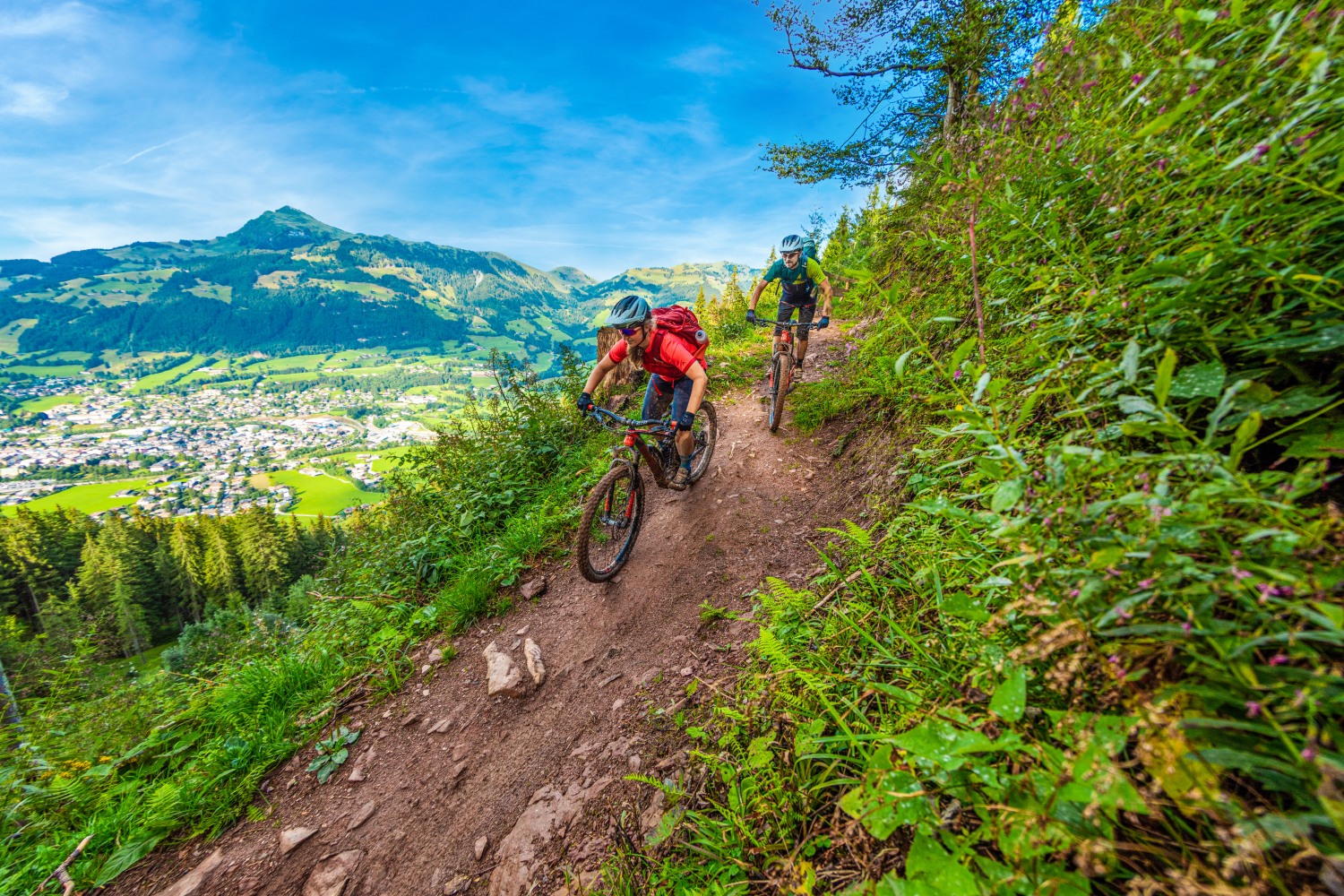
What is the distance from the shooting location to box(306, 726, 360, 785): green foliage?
13.2ft

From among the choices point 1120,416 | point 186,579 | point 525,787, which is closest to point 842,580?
point 1120,416

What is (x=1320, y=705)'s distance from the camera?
878mm

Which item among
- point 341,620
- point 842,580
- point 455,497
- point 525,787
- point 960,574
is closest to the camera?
point 960,574

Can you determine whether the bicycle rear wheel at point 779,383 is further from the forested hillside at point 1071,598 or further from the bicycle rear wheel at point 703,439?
the forested hillside at point 1071,598

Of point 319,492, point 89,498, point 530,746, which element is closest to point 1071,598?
point 530,746

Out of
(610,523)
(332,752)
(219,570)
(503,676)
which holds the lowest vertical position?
(219,570)

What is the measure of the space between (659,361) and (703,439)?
5.74 feet

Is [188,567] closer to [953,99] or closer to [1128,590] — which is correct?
[1128,590]

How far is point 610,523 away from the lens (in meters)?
5.32

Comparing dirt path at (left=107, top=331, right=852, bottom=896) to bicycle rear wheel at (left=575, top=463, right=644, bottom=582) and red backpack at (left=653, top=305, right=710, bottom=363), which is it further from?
red backpack at (left=653, top=305, right=710, bottom=363)

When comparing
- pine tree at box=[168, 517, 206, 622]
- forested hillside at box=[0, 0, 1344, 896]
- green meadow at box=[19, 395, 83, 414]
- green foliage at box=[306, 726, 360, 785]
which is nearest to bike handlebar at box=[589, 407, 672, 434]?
forested hillside at box=[0, 0, 1344, 896]

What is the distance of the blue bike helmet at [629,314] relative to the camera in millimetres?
5035

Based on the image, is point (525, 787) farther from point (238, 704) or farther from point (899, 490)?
point (899, 490)

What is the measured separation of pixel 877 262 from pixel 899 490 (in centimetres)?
648
